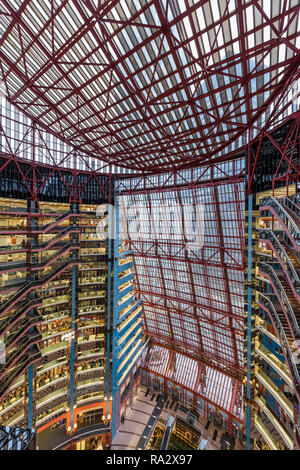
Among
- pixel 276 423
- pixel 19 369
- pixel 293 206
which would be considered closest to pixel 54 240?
pixel 19 369

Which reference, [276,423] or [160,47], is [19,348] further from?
[160,47]

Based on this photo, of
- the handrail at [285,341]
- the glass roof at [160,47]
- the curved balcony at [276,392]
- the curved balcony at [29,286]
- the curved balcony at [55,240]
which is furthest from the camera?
the curved balcony at [55,240]

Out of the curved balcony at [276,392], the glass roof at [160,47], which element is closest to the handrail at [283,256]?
the curved balcony at [276,392]

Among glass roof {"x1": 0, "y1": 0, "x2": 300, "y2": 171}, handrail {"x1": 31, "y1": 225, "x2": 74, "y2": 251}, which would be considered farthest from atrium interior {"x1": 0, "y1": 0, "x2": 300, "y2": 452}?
handrail {"x1": 31, "y1": 225, "x2": 74, "y2": 251}

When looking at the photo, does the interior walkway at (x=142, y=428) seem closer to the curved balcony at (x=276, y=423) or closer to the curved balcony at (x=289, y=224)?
the curved balcony at (x=276, y=423)

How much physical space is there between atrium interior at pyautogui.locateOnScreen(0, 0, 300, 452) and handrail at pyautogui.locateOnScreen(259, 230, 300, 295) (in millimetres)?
241

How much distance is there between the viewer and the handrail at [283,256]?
10952 mm

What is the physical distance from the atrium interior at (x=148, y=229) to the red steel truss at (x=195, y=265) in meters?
0.30

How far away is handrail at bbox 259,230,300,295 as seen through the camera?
10952mm

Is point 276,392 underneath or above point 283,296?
underneath

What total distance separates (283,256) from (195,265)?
23345mm

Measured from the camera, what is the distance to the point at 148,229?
39188 millimetres

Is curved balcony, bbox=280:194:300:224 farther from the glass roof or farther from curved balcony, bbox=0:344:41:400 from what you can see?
curved balcony, bbox=0:344:41:400

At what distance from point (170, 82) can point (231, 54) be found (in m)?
4.68
